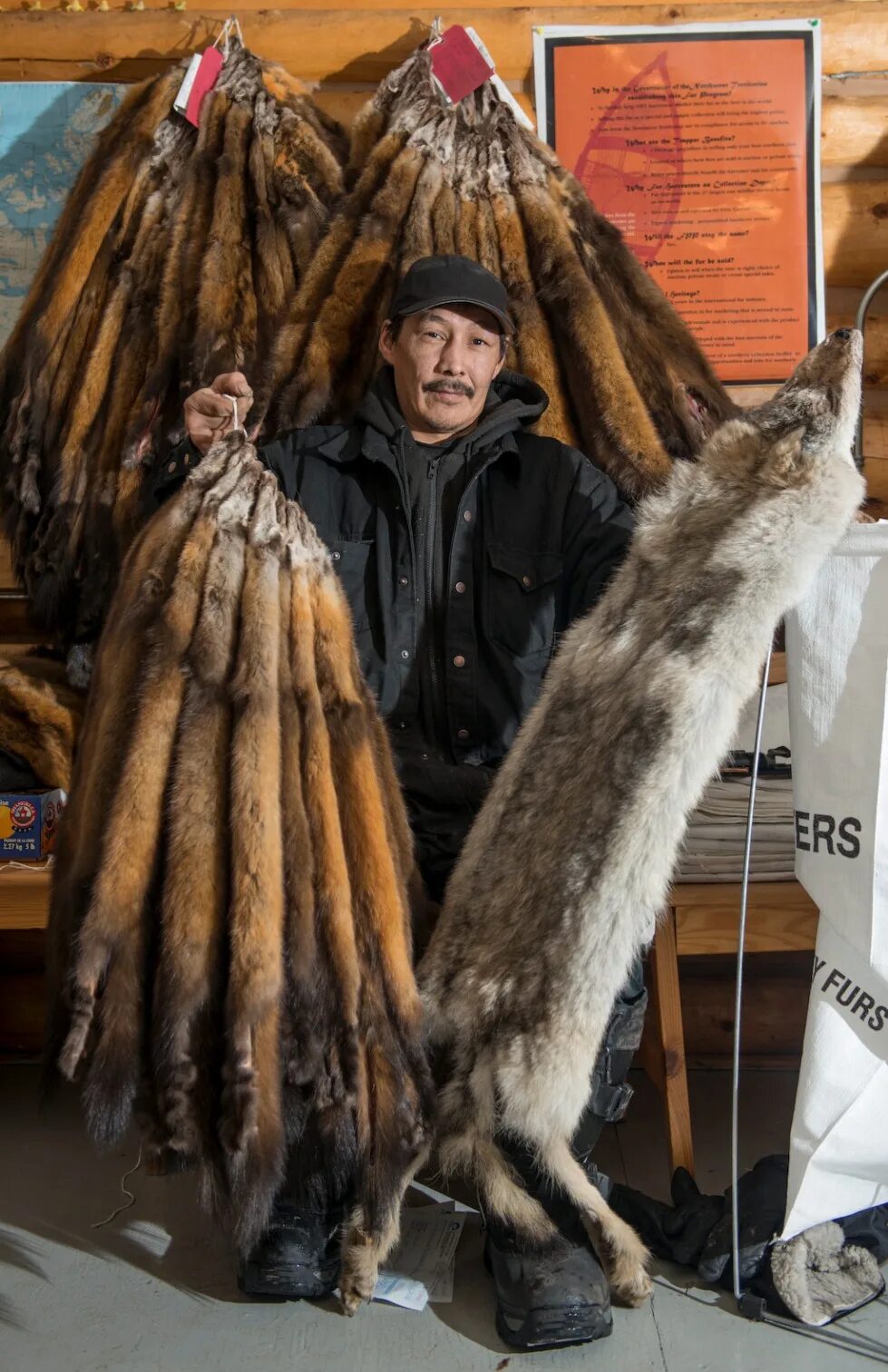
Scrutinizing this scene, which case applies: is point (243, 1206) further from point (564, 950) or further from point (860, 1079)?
→ point (860, 1079)

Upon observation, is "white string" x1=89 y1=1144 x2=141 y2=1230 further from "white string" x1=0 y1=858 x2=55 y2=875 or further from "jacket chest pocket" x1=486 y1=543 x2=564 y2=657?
"jacket chest pocket" x1=486 y1=543 x2=564 y2=657

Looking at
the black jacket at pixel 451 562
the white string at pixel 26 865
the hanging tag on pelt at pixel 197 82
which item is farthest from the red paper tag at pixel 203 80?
the white string at pixel 26 865

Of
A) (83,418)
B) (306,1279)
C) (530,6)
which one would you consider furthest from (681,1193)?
(530,6)

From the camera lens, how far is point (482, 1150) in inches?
63.5

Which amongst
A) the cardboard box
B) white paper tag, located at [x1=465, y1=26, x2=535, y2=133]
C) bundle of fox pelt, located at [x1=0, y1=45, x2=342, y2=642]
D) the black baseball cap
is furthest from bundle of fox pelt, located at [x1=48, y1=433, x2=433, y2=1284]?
white paper tag, located at [x1=465, y1=26, x2=535, y2=133]

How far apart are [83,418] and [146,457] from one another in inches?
6.6

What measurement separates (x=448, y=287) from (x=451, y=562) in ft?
1.66

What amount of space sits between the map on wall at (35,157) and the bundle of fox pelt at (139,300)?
7cm

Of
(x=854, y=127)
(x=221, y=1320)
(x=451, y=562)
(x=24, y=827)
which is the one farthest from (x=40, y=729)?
(x=854, y=127)

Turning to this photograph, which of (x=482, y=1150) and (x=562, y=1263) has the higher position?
(x=482, y=1150)

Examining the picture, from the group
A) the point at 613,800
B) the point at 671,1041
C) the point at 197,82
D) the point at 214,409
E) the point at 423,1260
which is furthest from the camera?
the point at 197,82

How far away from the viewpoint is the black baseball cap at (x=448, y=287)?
7.32 feet

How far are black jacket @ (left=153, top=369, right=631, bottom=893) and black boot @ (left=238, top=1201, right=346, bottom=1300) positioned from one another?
0.53m

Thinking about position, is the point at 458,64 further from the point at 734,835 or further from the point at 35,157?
the point at 734,835
